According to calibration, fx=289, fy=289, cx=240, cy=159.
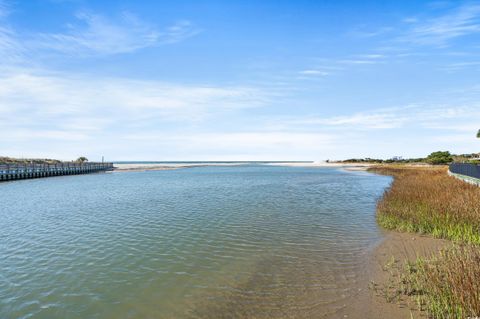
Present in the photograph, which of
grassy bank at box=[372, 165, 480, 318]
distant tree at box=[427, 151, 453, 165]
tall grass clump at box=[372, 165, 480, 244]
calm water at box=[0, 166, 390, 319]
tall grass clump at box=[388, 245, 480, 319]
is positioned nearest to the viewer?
tall grass clump at box=[388, 245, 480, 319]

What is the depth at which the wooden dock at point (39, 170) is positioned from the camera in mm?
51906

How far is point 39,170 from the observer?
61.8 metres

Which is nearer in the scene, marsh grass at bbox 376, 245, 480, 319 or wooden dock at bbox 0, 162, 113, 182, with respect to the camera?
marsh grass at bbox 376, 245, 480, 319

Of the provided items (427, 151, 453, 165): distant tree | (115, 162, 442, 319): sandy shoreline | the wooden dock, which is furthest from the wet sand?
(427, 151, 453, 165): distant tree

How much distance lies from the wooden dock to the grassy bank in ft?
198

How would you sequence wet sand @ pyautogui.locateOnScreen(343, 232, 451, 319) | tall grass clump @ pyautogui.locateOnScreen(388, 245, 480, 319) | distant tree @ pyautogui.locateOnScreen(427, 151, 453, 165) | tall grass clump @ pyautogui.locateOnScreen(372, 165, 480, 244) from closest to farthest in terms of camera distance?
tall grass clump @ pyautogui.locateOnScreen(388, 245, 480, 319) → wet sand @ pyautogui.locateOnScreen(343, 232, 451, 319) → tall grass clump @ pyautogui.locateOnScreen(372, 165, 480, 244) → distant tree @ pyautogui.locateOnScreen(427, 151, 453, 165)

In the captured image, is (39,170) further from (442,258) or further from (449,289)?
(449,289)

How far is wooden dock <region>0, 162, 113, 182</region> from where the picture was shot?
170ft

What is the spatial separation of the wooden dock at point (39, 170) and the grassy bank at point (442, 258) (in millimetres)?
60228

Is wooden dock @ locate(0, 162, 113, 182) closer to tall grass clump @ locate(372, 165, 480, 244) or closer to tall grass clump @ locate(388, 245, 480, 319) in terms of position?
tall grass clump @ locate(372, 165, 480, 244)

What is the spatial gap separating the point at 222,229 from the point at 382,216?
8771 millimetres

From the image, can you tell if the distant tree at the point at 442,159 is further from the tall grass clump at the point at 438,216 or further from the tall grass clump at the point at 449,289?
the tall grass clump at the point at 449,289

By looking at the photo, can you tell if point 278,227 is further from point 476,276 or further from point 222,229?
point 476,276

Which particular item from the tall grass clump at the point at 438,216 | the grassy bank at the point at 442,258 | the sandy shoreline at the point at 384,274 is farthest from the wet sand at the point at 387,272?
the tall grass clump at the point at 438,216
